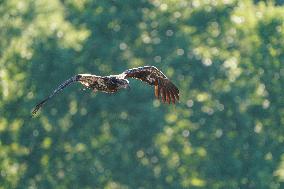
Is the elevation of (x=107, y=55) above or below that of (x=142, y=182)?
above

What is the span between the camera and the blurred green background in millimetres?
33125

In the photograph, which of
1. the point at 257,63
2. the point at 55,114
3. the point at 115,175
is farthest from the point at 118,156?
the point at 257,63

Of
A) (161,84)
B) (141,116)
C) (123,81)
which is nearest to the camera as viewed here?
(123,81)

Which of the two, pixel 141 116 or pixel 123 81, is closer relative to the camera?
pixel 123 81

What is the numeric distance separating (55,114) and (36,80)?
54.7 inches

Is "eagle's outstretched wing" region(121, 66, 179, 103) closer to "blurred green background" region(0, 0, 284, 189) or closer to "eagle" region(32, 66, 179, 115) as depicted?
"eagle" region(32, 66, 179, 115)

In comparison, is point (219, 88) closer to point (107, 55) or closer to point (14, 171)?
point (107, 55)

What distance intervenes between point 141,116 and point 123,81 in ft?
68.7

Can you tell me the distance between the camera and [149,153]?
111 ft

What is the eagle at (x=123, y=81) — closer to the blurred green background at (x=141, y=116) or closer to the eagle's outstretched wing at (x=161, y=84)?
the eagle's outstretched wing at (x=161, y=84)

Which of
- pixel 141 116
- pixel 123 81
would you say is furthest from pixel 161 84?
pixel 141 116

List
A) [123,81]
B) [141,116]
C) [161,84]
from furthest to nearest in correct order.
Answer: [141,116] → [161,84] → [123,81]

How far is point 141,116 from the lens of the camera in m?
33.3

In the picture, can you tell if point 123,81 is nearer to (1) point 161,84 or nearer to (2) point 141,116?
(1) point 161,84
